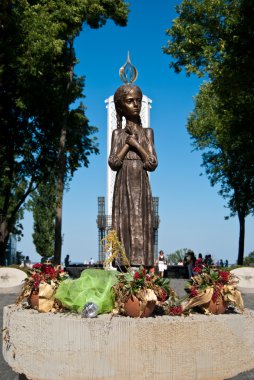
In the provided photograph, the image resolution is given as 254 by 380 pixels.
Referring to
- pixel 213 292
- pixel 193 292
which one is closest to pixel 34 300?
pixel 193 292

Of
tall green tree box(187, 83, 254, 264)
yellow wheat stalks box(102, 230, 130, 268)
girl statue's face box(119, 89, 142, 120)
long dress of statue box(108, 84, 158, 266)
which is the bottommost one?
yellow wheat stalks box(102, 230, 130, 268)

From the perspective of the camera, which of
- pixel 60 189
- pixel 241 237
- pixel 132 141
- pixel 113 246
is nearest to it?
pixel 113 246

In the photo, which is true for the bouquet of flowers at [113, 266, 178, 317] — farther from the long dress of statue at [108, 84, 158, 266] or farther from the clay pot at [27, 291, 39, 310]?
the long dress of statue at [108, 84, 158, 266]

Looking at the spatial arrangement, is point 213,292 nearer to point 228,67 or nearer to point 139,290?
point 139,290

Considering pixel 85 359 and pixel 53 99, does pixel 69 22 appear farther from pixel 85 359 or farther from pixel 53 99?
pixel 85 359

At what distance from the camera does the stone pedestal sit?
4.43 m

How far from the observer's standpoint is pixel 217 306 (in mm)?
5188

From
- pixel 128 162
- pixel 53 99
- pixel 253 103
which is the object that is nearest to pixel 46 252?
pixel 53 99

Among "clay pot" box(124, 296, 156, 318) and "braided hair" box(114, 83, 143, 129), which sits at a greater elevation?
"braided hair" box(114, 83, 143, 129)

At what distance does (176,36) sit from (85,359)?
21.9 meters

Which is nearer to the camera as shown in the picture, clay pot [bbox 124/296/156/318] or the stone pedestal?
the stone pedestal

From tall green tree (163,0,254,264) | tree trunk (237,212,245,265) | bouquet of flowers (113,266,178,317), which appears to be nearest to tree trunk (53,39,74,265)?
tall green tree (163,0,254,264)

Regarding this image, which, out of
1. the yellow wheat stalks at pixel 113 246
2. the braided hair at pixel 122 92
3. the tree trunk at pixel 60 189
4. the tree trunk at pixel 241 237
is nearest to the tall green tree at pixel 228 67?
the tree trunk at pixel 241 237

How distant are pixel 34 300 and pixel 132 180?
280cm
